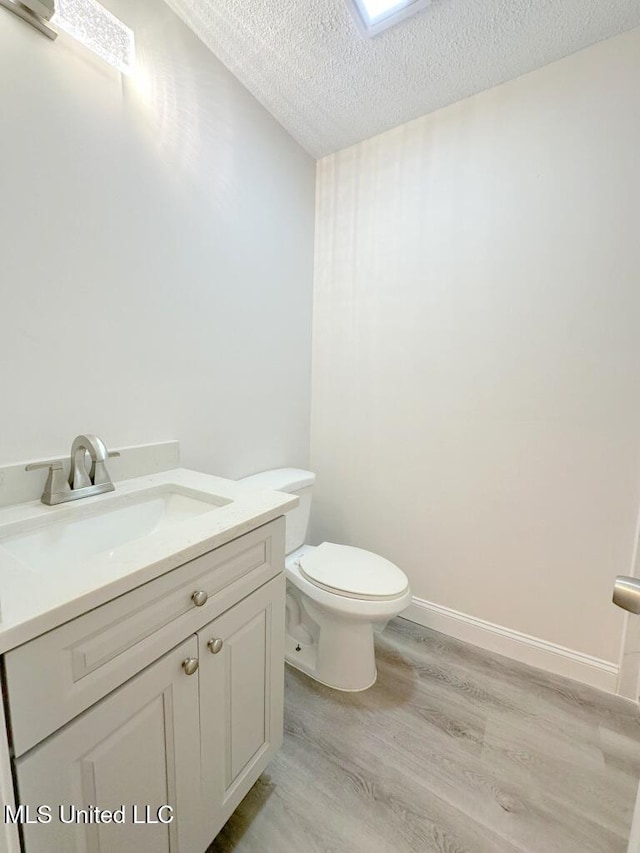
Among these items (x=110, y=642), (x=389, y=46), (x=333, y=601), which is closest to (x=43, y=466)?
(x=110, y=642)

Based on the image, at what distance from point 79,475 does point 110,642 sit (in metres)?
0.54

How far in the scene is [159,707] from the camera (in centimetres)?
68

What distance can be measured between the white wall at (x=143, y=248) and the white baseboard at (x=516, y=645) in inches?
45.0

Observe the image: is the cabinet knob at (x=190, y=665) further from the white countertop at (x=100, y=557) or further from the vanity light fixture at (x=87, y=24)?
the vanity light fixture at (x=87, y=24)

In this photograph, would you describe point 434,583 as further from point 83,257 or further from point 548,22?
point 548,22

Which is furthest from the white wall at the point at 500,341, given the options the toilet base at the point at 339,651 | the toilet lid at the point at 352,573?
the toilet base at the point at 339,651

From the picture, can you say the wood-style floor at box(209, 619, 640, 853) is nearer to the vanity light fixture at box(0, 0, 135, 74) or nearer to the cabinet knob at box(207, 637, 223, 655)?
the cabinet knob at box(207, 637, 223, 655)

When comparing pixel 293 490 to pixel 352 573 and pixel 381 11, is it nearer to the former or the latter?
pixel 352 573

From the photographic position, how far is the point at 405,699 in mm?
1375

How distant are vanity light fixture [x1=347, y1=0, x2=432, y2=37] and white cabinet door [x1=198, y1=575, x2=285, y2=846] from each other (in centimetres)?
180

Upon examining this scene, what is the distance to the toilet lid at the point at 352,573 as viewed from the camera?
132cm

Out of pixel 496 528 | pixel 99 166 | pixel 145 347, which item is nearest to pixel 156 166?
pixel 99 166

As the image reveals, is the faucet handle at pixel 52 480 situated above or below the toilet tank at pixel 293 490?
above

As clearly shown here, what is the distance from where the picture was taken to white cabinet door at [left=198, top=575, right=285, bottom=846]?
0.79 meters
